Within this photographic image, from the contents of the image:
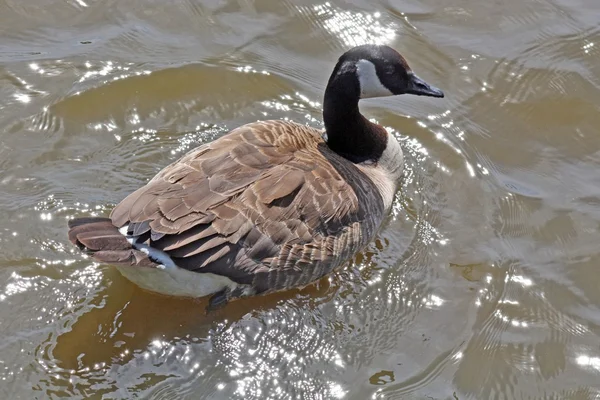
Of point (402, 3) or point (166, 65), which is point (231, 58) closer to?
point (166, 65)

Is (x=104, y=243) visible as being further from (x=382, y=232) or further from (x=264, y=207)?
(x=382, y=232)

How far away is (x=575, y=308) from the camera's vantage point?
635 cm

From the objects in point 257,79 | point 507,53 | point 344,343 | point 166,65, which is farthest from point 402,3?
point 344,343

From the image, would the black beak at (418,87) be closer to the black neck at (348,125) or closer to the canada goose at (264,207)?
the canada goose at (264,207)

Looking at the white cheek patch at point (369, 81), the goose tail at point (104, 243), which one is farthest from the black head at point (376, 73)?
the goose tail at point (104, 243)

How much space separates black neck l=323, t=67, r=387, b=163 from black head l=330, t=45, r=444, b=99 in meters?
0.02

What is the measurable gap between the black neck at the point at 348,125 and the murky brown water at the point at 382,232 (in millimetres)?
554

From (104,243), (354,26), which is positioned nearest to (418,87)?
(354,26)

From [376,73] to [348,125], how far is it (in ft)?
1.77

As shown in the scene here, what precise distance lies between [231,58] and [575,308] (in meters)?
4.24

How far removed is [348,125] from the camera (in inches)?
273

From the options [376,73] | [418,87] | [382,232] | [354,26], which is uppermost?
[376,73]

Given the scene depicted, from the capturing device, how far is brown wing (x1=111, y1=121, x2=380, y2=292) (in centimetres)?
555

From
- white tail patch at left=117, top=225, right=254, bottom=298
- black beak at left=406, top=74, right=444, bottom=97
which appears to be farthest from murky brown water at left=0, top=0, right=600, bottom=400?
black beak at left=406, top=74, right=444, bottom=97
